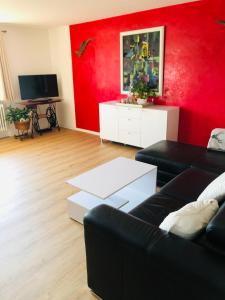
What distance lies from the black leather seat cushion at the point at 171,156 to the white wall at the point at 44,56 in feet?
10.5

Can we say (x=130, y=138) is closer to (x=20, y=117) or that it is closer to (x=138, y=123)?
(x=138, y=123)

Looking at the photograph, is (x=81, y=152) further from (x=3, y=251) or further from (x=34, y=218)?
(x=3, y=251)


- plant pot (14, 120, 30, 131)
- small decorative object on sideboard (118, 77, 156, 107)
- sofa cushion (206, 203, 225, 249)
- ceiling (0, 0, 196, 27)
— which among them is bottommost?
plant pot (14, 120, 30, 131)

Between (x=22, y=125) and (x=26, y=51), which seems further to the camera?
(x=26, y=51)

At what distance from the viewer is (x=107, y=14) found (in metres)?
4.00

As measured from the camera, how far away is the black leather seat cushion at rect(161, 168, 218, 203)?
1.91 metres

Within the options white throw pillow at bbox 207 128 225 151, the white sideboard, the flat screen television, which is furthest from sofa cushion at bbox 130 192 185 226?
the flat screen television

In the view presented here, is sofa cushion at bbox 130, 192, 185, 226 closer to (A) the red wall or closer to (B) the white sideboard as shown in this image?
(B) the white sideboard

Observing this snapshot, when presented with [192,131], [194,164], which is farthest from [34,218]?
[192,131]

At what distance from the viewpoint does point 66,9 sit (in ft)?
11.8

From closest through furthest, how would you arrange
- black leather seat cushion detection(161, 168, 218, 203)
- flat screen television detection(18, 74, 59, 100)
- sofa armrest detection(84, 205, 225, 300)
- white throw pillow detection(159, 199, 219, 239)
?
sofa armrest detection(84, 205, 225, 300), white throw pillow detection(159, 199, 219, 239), black leather seat cushion detection(161, 168, 218, 203), flat screen television detection(18, 74, 59, 100)

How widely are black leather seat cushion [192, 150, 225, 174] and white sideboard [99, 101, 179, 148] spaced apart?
105 centimetres

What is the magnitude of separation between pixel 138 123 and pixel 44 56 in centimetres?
303

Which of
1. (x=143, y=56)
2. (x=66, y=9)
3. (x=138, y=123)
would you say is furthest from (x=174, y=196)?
(x=66, y=9)
